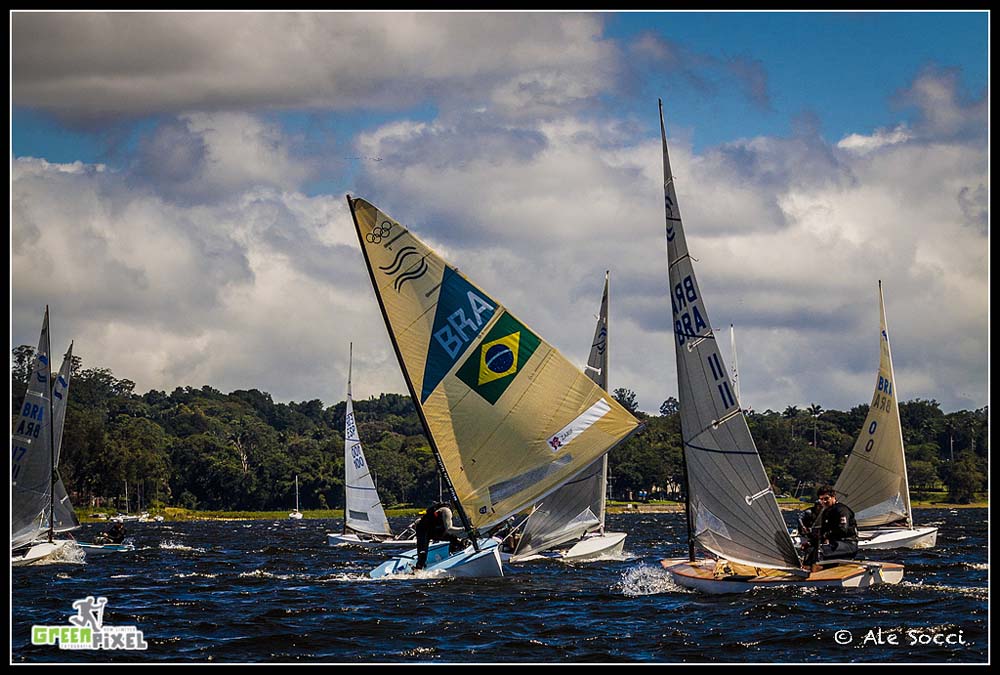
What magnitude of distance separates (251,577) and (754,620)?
61.3ft

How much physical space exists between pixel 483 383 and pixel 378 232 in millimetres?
4699

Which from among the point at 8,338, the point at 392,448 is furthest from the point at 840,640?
the point at 392,448

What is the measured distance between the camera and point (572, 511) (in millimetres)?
40688

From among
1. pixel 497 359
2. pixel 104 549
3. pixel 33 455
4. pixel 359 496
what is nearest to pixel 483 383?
pixel 497 359

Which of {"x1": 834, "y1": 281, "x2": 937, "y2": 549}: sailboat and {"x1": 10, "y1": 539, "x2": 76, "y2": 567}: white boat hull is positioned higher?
{"x1": 834, "y1": 281, "x2": 937, "y2": 549}: sailboat

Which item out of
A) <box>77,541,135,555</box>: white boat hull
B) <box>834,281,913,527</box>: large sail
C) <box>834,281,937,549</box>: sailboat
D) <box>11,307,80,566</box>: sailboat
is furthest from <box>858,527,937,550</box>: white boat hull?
<box>77,541,135,555</box>: white boat hull

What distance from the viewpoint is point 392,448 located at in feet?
577

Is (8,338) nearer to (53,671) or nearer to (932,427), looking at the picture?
(53,671)

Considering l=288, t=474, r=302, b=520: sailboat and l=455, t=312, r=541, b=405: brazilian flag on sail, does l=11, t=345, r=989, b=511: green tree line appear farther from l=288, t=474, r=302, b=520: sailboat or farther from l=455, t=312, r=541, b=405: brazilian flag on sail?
l=455, t=312, r=541, b=405: brazilian flag on sail

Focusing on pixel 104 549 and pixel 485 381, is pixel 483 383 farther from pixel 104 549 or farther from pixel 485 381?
pixel 104 549

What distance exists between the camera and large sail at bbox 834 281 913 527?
45.3m

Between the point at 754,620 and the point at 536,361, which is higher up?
the point at 536,361

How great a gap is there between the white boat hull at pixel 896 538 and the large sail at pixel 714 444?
17.4 m

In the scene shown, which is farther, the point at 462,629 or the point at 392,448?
the point at 392,448
